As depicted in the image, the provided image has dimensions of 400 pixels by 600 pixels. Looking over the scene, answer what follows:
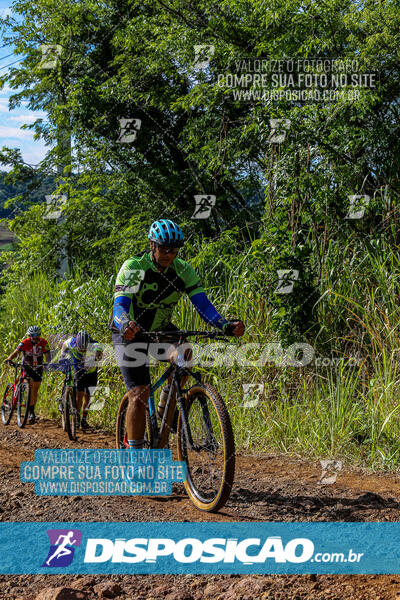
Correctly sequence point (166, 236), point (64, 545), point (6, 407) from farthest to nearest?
point (6, 407) → point (166, 236) → point (64, 545)

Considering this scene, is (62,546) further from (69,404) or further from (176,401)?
(69,404)

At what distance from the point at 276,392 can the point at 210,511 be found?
285 cm

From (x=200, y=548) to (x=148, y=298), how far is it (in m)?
2.17

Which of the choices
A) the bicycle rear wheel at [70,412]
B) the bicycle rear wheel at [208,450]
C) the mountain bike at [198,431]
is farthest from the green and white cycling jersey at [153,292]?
the bicycle rear wheel at [70,412]

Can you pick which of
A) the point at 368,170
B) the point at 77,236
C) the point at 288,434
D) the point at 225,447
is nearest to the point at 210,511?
the point at 225,447

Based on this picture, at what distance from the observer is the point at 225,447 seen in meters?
4.18

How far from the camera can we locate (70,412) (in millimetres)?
8711

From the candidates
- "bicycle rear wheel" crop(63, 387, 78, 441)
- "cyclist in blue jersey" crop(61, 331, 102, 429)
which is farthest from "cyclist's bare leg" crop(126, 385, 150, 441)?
"cyclist in blue jersey" crop(61, 331, 102, 429)

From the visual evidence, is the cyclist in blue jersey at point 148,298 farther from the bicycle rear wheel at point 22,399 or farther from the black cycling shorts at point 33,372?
the black cycling shorts at point 33,372

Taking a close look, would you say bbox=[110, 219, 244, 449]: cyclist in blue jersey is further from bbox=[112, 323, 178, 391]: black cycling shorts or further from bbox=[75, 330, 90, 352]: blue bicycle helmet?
bbox=[75, 330, 90, 352]: blue bicycle helmet

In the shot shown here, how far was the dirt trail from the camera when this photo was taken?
3.17 metres

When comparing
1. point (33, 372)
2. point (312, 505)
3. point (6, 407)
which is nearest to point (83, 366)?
point (33, 372)

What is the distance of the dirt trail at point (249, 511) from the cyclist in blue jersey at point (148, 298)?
0.72 meters

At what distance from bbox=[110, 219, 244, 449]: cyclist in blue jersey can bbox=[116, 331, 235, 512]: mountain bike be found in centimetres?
13
